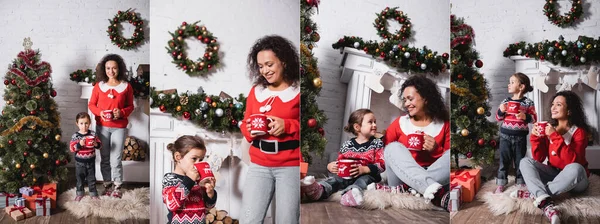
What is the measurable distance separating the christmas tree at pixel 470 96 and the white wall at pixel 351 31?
52cm

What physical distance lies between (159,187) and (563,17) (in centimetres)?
264

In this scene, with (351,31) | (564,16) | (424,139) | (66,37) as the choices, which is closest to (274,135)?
(351,31)

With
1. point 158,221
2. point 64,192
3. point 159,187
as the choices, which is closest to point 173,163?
point 159,187

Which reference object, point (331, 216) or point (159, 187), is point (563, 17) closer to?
point (331, 216)

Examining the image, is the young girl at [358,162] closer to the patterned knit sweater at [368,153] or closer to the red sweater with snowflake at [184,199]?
the patterned knit sweater at [368,153]

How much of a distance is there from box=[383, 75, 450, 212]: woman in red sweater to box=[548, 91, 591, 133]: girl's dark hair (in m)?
0.88

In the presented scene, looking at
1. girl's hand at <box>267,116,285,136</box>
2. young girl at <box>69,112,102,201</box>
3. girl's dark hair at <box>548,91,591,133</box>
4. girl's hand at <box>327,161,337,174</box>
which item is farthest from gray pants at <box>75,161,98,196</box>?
girl's dark hair at <box>548,91,591,133</box>

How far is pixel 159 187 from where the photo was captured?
10.3ft

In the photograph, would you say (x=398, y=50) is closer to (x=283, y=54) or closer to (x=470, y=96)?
(x=283, y=54)

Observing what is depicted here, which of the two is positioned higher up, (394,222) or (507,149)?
(507,149)

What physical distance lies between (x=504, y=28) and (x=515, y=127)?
2.04 ft

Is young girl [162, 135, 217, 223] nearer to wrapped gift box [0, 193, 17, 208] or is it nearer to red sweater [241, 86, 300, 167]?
red sweater [241, 86, 300, 167]

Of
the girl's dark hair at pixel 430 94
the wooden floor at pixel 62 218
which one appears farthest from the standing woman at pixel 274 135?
the wooden floor at pixel 62 218

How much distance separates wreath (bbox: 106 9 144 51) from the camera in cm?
306
